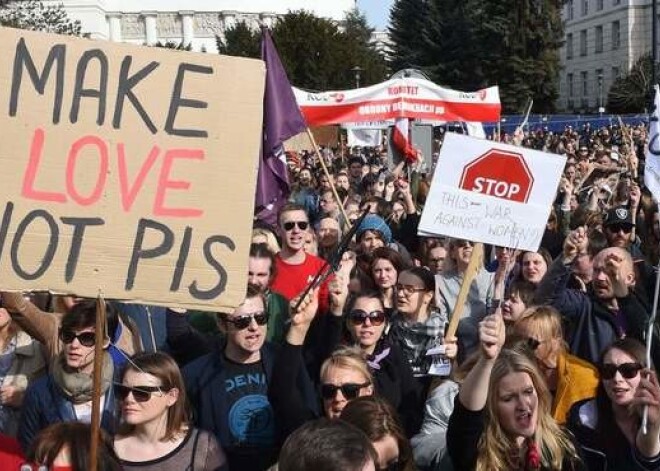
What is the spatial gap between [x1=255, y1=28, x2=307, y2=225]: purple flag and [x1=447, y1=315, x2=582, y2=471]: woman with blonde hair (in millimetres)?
3172

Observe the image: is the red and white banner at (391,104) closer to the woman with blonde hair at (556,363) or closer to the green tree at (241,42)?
the woman with blonde hair at (556,363)

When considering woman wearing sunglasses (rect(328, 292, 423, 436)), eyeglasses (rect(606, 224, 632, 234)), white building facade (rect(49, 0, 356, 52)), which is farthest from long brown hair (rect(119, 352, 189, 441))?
white building facade (rect(49, 0, 356, 52))

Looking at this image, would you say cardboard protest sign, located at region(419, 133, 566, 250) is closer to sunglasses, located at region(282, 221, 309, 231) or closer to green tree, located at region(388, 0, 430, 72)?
Answer: sunglasses, located at region(282, 221, 309, 231)

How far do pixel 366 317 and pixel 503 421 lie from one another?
3.36ft

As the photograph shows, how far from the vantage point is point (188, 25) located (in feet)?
342

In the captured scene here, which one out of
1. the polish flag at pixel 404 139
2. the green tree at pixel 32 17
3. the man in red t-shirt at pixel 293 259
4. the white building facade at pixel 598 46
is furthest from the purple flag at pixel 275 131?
the white building facade at pixel 598 46

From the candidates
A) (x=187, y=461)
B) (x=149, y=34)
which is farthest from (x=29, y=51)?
(x=149, y=34)

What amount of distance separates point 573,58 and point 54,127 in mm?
78329

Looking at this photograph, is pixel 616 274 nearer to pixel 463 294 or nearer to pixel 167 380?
pixel 463 294

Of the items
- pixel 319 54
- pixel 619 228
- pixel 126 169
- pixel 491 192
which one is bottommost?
pixel 619 228

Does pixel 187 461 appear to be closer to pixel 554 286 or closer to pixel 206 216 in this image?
pixel 206 216

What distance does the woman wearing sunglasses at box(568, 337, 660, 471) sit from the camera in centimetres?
335

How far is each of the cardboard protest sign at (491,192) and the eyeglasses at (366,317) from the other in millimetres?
548

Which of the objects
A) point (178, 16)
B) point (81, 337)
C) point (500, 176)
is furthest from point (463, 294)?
point (178, 16)
